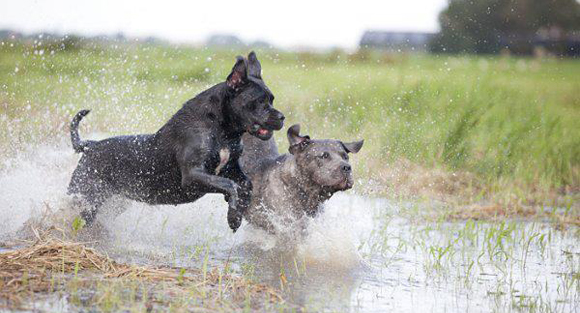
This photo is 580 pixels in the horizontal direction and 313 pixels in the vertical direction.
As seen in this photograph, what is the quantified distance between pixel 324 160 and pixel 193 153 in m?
1.34

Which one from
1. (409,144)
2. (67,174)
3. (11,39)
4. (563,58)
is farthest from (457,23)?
(67,174)

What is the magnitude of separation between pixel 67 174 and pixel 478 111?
730cm

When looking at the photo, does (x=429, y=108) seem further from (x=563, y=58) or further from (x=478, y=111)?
(x=563, y=58)

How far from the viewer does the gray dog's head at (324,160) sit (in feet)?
25.5

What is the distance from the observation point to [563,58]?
34.2 meters

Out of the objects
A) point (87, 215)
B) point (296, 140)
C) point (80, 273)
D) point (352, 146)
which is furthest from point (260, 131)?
point (87, 215)

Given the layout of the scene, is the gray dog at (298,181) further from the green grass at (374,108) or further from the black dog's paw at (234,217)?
the green grass at (374,108)

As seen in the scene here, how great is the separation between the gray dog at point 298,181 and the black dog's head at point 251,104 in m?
0.91

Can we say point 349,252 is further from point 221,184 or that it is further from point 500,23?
point 500,23

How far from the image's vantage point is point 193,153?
7.24m

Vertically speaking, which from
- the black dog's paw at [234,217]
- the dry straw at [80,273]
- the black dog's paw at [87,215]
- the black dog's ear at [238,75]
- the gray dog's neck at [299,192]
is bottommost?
the dry straw at [80,273]

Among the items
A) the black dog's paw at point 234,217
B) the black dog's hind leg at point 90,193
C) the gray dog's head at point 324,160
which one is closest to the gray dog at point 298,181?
the gray dog's head at point 324,160

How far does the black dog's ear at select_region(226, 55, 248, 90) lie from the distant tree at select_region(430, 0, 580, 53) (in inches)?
1329

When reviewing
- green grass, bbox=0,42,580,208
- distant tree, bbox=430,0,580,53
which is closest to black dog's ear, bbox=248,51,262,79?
green grass, bbox=0,42,580,208
